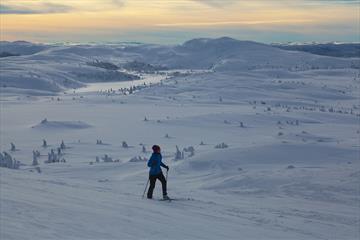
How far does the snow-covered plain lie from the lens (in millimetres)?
9523

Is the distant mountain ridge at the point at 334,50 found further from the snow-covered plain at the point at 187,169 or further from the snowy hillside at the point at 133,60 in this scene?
the snow-covered plain at the point at 187,169

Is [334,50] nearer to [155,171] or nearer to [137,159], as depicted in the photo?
[137,159]

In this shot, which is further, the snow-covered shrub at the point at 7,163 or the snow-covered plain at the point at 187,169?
the snow-covered shrub at the point at 7,163

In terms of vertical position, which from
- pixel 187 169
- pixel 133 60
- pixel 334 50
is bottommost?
pixel 187 169

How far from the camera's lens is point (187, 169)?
16953 millimetres

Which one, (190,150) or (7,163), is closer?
(7,163)

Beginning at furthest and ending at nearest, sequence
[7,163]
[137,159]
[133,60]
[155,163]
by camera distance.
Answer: [133,60] < [137,159] < [7,163] < [155,163]

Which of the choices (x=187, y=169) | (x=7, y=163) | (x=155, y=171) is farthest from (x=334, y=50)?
(x=155, y=171)

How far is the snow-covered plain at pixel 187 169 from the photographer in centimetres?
952

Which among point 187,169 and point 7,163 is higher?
point 7,163

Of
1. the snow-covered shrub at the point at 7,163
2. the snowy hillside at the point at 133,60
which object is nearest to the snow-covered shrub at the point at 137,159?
the snow-covered shrub at the point at 7,163

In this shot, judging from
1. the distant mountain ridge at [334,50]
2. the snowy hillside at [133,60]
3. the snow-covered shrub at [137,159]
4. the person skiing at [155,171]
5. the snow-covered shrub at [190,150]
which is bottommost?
the snow-covered shrub at [137,159]

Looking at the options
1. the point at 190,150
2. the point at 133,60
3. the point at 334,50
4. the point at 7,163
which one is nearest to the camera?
the point at 7,163

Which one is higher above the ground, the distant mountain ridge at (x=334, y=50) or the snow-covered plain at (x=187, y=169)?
the distant mountain ridge at (x=334, y=50)
